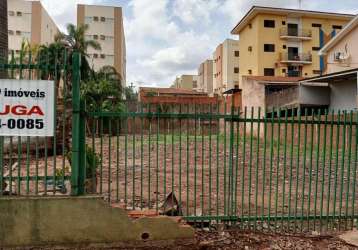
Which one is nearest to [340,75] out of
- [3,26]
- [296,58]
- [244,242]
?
[296,58]

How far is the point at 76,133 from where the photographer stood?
15.3 ft

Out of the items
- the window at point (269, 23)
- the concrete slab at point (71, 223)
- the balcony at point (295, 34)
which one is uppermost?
the window at point (269, 23)

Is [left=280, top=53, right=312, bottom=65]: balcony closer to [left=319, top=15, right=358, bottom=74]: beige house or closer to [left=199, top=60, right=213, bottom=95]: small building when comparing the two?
[left=319, top=15, right=358, bottom=74]: beige house

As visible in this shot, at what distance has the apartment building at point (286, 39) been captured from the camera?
40.8 m

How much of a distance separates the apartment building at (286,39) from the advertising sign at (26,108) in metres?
38.5

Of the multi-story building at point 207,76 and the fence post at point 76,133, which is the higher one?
the multi-story building at point 207,76

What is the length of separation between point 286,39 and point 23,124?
41.5 meters

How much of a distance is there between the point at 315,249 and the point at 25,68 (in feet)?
15.2

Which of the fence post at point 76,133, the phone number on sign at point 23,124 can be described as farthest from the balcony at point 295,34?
the phone number on sign at point 23,124

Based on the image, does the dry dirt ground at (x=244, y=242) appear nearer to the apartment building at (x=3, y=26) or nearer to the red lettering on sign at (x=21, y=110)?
the red lettering on sign at (x=21, y=110)

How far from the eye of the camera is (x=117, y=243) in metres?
4.66

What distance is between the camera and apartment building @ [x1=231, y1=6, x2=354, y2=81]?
4075 centimetres

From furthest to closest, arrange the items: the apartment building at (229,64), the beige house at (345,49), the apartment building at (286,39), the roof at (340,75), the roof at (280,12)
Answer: the apartment building at (229,64) < the apartment building at (286,39) < the roof at (280,12) < the beige house at (345,49) < the roof at (340,75)

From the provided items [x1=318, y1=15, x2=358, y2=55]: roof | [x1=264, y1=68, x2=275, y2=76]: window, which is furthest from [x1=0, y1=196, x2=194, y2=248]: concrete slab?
[x1=264, y1=68, x2=275, y2=76]: window
